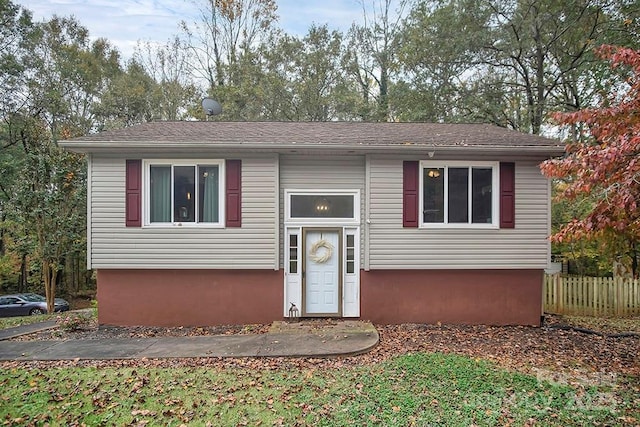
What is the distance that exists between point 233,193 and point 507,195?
580 centimetres

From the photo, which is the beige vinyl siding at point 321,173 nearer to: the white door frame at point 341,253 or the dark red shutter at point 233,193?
the white door frame at point 341,253

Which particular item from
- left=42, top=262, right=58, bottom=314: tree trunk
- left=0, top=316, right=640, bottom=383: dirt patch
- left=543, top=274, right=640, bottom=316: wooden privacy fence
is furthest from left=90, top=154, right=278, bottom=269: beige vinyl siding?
left=543, top=274, right=640, bottom=316: wooden privacy fence

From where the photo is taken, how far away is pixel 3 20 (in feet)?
50.9

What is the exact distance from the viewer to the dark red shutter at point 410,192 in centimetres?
776

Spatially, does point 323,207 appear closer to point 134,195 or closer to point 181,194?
point 181,194

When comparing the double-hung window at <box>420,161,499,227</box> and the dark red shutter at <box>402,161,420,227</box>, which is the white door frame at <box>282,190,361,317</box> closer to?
the dark red shutter at <box>402,161,420,227</box>

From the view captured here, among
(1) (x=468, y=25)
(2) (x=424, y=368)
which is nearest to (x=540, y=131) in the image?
(1) (x=468, y=25)

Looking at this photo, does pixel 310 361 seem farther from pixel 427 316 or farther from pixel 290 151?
pixel 290 151

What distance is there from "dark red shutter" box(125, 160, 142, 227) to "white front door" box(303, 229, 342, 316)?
11.4ft

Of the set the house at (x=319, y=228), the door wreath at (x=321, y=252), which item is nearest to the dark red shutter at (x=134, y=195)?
the house at (x=319, y=228)

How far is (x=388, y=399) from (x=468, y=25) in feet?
45.7

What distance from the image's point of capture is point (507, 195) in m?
7.82

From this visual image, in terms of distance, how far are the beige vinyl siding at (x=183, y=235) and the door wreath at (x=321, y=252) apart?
86cm

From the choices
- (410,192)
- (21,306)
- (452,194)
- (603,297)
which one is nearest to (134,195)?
(410,192)
